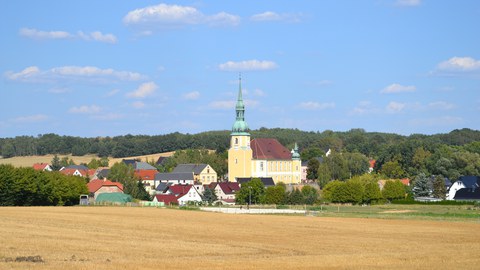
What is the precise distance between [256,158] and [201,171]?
21.6 m

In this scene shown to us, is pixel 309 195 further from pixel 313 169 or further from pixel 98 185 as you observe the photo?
pixel 313 169

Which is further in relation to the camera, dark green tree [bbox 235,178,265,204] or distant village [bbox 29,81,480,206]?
distant village [bbox 29,81,480,206]

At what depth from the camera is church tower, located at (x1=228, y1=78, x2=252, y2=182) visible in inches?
6176

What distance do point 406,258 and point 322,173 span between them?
389ft

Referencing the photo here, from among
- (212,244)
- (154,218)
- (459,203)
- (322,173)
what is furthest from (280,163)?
(212,244)

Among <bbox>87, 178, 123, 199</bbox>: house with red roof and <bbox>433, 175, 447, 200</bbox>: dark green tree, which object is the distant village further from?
<bbox>433, 175, 447, 200</bbox>: dark green tree

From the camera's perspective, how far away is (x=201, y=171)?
179m

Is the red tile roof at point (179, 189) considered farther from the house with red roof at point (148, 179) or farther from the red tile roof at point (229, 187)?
the house with red roof at point (148, 179)

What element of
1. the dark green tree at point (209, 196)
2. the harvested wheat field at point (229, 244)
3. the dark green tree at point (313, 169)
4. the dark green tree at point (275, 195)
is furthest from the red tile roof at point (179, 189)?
the harvested wheat field at point (229, 244)

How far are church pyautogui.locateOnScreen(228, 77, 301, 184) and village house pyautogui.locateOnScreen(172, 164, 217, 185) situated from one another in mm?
18741

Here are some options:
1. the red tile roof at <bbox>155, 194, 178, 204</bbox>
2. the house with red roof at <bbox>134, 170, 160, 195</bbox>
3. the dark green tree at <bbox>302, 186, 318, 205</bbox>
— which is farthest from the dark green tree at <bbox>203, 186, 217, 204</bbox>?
the house with red roof at <bbox>134, 170, 160, 195</bbox>

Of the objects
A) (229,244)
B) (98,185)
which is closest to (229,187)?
(98,185)

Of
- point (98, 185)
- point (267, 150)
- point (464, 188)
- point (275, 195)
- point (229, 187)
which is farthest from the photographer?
point (267, 150)

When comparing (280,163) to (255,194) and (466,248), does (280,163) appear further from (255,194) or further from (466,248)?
(466,248)
